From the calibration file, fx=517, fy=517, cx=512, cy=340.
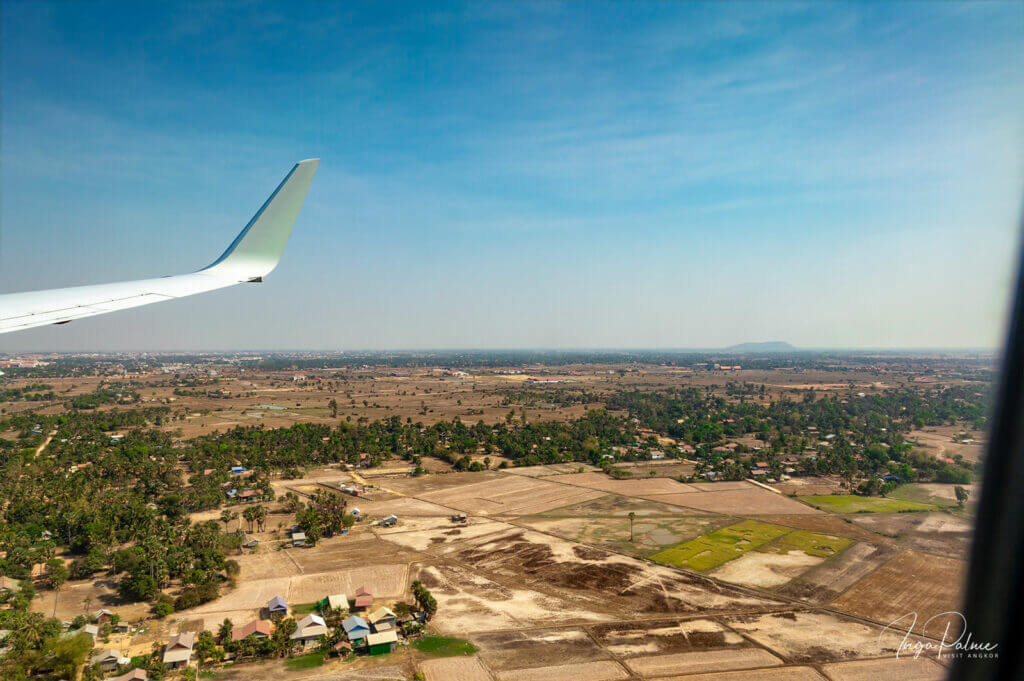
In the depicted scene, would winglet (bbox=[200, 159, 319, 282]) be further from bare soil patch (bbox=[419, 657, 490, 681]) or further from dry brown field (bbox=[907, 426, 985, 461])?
dry brown field (bbox=[907, 426, 985, 461])

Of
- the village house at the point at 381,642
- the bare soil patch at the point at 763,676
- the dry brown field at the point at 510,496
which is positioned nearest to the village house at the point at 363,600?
the village house at the point at 381,642

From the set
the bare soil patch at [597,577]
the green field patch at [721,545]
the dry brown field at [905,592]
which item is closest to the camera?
the dry brown field at [905,592]

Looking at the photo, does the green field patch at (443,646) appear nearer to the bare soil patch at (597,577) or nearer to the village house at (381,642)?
the village house at (381,642)

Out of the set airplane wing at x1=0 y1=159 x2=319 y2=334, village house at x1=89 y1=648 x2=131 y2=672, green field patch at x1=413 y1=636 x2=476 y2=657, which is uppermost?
airplane wing at x1=0 y1=159 x2=319 y2=334

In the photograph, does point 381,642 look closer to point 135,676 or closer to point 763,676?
point 135,676

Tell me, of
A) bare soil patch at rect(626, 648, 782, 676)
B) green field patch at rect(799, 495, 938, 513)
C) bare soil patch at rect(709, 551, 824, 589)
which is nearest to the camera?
bare soil patch at rect(626, 648, 782, 676)

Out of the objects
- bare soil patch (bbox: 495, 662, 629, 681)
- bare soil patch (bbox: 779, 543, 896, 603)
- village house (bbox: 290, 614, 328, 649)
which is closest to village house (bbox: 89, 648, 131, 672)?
village house (bbox: 290, 614, 328, 649)
